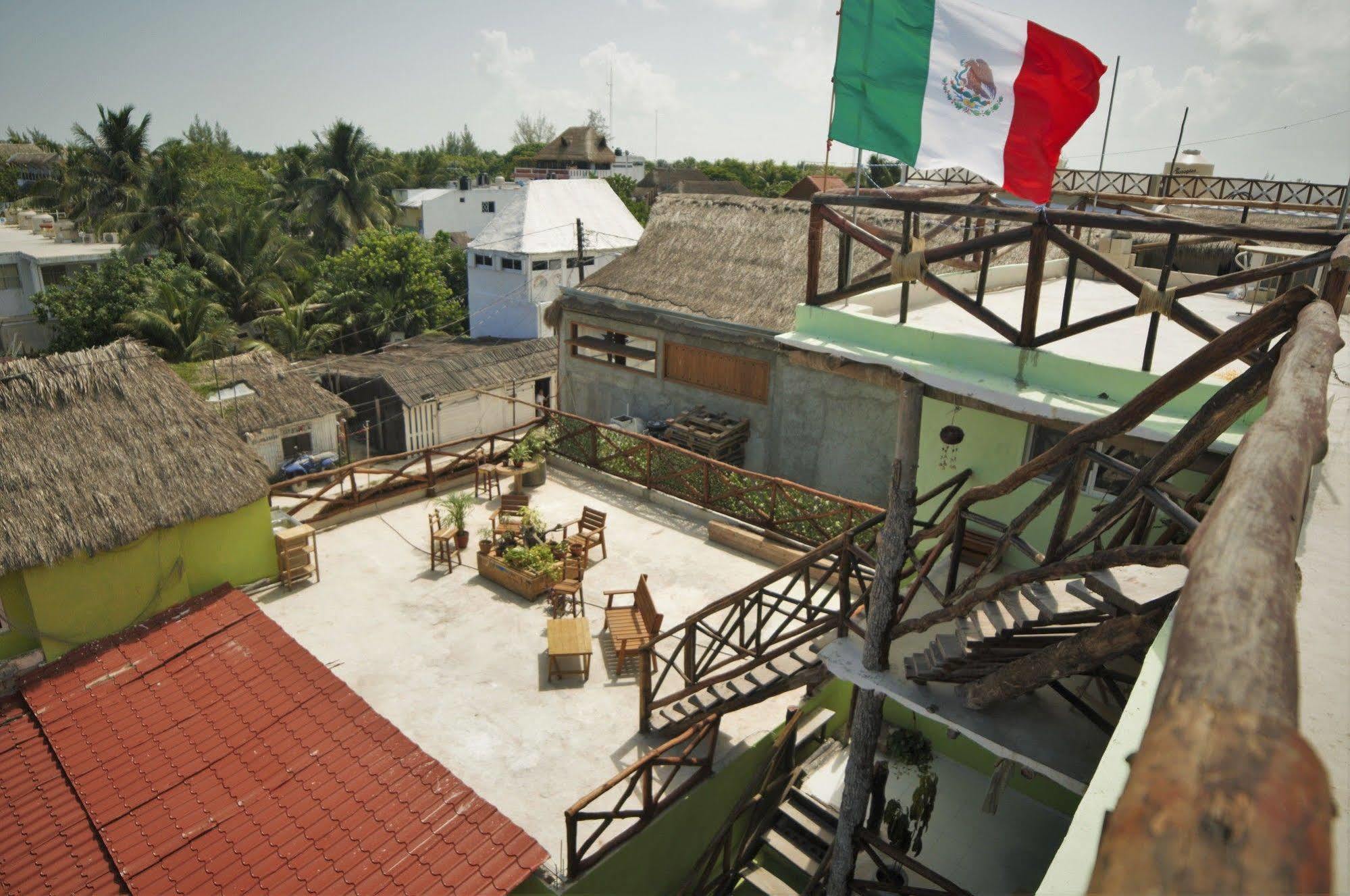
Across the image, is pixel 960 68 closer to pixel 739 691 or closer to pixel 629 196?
pixel 739 691

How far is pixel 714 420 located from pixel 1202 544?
16991 mm

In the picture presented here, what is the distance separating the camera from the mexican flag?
661 cm

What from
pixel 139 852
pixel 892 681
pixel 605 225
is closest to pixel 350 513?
pixel 139 852

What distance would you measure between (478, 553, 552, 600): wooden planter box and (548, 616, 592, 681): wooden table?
5.00 feet

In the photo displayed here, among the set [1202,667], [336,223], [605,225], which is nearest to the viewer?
[1202,667]

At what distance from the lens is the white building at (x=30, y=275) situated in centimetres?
3325

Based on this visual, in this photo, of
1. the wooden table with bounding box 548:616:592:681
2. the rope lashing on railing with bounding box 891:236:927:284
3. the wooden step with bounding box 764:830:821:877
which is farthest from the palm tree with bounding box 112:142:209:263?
the rope lashing on railing with bounding box 891:236:927:284

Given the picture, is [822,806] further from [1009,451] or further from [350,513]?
[350,513]

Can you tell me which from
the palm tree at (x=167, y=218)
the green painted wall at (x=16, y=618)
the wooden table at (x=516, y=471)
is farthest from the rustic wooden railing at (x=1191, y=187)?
the palm tree at (x=167, y=218)

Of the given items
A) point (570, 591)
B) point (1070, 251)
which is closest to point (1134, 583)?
point (1070, 251)

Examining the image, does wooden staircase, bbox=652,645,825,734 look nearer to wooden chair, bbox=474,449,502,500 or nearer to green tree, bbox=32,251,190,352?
wooden chair, bbox=474,449,502,500

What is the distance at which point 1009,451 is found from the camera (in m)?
9.08

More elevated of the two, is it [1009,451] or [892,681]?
[1009,451]

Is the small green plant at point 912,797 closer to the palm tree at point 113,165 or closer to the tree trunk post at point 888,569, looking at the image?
the tree trunk post at point 888,569
